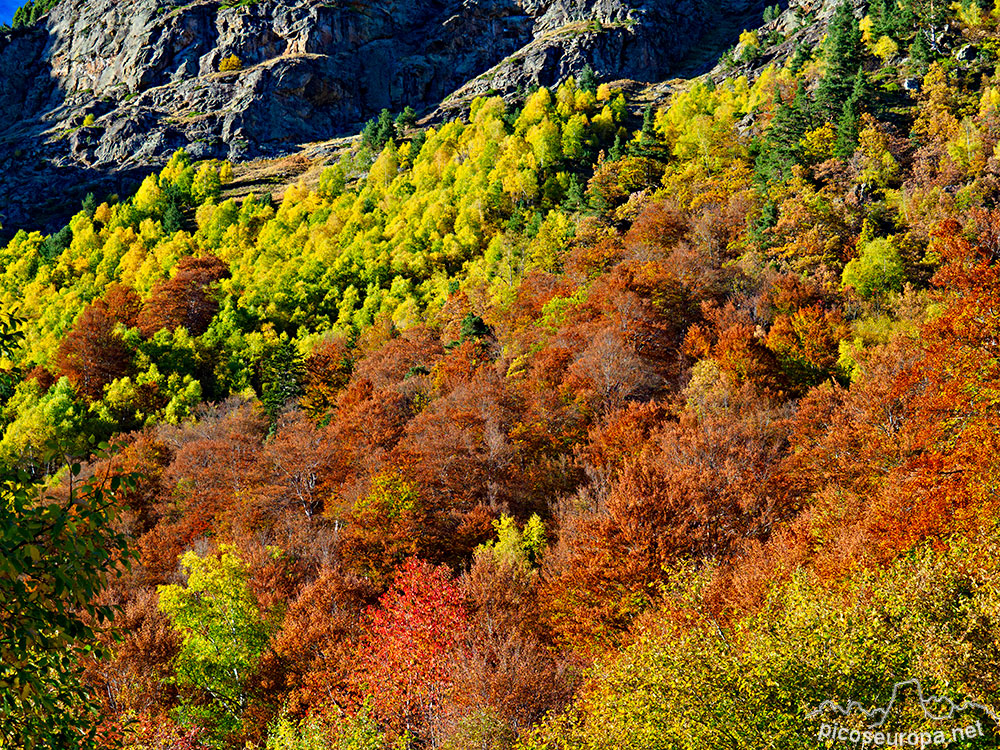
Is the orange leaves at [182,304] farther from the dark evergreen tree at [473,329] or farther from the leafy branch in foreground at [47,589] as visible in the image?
the leafy branch in foreground at [47,589]

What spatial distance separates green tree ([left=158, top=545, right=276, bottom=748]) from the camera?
24109 mm

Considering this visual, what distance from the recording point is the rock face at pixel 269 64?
503 feet

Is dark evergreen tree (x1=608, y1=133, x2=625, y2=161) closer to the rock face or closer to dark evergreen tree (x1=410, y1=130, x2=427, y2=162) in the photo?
dark evergreen tree (x1=410, y1=130, x2=427, y2=162)

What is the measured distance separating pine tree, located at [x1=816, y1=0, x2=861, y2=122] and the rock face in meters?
75.8

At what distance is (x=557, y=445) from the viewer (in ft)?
136

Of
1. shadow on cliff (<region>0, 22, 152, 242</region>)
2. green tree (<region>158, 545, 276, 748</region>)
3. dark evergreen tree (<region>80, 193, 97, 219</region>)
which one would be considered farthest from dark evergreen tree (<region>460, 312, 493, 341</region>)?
shadow on cliff (<region>0, 22, 152, 242</region>)

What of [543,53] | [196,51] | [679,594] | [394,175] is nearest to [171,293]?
[394,175]

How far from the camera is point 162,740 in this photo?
19.0 metres

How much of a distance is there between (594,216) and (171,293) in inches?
2069

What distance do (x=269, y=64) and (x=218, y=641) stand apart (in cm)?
17626

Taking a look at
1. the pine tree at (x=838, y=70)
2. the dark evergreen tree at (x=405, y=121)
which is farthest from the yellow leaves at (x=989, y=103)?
the dark evergreen tree at (x=405, y=121)

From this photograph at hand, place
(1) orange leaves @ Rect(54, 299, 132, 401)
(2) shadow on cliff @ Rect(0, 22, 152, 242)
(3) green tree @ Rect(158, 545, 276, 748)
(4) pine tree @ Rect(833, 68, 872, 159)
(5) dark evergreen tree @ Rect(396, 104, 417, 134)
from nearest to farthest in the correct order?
(3) green tree @ Rect(158, 545, 276, 748), (4) pine tree @ Rect(833, 68, 872, 159), (1) orange leaves @ Rect(54, 299, 132, 401), (5) dark evergreen tree @ Rect(396, 104, 417, 134), (2) shadow on cliff @ Rect(0, 22, 152, 242)

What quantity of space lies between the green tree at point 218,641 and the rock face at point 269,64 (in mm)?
146714

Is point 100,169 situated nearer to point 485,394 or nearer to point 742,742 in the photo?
point 485,394
